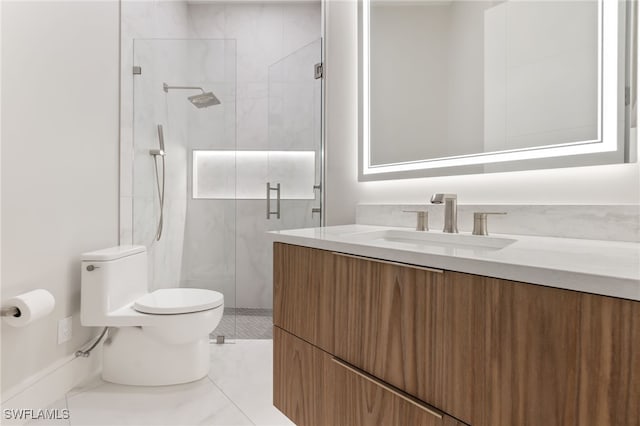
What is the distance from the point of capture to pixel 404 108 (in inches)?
64.9

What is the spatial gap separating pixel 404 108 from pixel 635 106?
82 centimetres

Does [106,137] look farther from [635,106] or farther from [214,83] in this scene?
[635,106]

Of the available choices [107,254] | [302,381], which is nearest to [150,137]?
[107,254]

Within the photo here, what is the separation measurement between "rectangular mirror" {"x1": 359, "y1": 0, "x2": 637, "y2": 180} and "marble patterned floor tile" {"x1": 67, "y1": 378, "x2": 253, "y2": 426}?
1.27 m

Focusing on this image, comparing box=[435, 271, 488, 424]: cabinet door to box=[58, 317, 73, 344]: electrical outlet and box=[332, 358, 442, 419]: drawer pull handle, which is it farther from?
box=[58, 317, 73, 344]: electrical outlet

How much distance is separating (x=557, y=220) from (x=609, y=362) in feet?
2.24

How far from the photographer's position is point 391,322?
0.92m

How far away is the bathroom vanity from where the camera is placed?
0.58 metres

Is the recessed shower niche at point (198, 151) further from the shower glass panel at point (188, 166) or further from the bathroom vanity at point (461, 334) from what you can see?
the bathroom vanity at point (461, 334)

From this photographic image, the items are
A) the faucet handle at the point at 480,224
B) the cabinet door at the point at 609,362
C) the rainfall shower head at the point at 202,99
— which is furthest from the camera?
the rainfall shower head at the point at 202,99

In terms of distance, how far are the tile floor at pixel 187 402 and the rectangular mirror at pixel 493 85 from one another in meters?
1.19

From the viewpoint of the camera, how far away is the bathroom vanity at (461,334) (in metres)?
0.58

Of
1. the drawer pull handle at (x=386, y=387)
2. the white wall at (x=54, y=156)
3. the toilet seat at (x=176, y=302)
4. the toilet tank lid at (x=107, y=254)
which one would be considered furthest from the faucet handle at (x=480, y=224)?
the white wall at (x=54, y=156)

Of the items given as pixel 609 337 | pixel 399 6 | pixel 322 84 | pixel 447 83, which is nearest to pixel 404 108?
pixel 447 83
